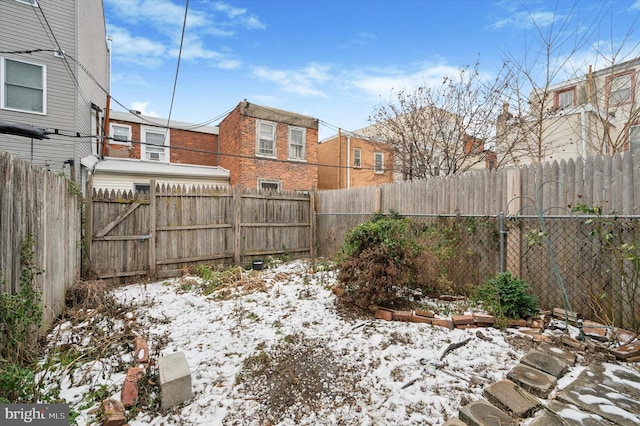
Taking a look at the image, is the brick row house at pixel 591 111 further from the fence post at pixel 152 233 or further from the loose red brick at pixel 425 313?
the fence post at pixel 152 233

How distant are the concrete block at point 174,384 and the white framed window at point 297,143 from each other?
1085cm

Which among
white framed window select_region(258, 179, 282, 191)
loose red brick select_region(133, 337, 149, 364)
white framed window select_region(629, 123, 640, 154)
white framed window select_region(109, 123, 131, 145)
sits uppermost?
white framed window select_region(109, 123, 131, 145)

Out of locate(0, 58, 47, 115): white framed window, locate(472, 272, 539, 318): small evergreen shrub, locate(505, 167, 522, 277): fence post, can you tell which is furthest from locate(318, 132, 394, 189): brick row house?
locate(472, 272, 539, 318): small evergreen shrub

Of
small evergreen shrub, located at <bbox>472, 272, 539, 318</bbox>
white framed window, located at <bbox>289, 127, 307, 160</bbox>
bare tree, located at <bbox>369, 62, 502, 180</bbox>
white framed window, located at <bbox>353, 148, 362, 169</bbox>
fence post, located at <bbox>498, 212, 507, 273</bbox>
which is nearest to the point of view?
small evergreen shrub, located at <bbox>472, 272, 539, 318</bbox>

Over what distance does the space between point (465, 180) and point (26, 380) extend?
5701 mm

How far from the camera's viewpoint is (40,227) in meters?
3.09

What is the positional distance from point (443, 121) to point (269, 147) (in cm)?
710

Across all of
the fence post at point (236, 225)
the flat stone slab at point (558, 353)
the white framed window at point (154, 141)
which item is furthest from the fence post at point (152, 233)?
the white framed window at point (154, 141)

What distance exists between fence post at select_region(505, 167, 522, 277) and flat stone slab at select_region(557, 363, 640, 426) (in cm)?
172

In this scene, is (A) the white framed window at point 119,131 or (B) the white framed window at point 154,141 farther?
(B) the white framed window at point 154,141

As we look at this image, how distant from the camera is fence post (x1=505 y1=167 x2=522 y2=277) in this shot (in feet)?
13.1

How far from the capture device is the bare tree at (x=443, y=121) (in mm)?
7848

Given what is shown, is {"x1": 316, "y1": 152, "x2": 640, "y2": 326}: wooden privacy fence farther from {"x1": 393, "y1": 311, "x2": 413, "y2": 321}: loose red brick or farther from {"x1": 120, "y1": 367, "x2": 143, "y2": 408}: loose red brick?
{"x1": 120, "y1": 367, "x2": 143, "y2": 408}: loose red brick

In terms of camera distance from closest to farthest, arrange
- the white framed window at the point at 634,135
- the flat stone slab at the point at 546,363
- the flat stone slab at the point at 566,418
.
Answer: the flat stone slab at the point at 566,418 → the flat stone slab at the point at 546,363 → the white framed window at the point at 634,135
